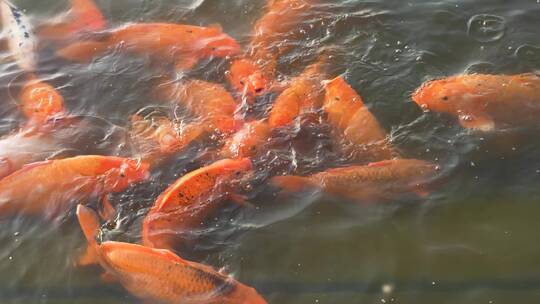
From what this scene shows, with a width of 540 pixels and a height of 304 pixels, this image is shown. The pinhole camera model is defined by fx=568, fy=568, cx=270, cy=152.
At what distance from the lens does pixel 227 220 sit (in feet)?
13.4

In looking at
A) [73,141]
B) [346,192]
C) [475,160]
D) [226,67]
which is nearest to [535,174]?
[475,160]

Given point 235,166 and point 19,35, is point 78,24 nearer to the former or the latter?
point 19,35

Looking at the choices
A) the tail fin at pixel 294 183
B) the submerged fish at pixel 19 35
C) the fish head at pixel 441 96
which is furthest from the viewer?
the submerged fish at pixel 19 35

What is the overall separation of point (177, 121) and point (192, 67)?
0.76 metres

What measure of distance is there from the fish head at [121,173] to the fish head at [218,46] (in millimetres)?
1508

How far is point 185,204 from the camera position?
13.2 ft

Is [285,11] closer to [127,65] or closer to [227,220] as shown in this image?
[127,65]

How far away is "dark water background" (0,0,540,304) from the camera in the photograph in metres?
3.63

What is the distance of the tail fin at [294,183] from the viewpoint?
4.16m

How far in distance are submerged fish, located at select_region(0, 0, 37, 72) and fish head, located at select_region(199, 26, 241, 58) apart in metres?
1.81

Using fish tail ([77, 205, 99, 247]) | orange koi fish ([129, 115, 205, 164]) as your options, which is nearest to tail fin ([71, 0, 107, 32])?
orange koi fish ([129, 115, 205, 164])

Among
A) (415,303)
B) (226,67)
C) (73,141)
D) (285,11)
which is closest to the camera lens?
(415,303)

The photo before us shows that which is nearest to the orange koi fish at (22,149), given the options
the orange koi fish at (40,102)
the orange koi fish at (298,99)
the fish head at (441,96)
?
the orange koi fish at (40,102)

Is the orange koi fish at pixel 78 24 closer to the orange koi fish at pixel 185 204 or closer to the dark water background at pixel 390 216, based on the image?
the dark water background at pixel 390 216
